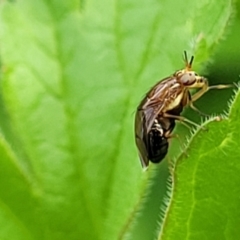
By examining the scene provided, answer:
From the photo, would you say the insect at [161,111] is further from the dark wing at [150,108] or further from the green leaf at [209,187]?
the green leaf at [209,187]

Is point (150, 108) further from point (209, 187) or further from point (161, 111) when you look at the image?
point (209, 187)

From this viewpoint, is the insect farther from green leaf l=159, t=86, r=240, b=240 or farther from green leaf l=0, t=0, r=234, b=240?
green leaf l=159, t=86, r=240, b=240

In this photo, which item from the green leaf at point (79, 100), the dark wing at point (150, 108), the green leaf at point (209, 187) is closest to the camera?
the green leaf at point (209, 187)

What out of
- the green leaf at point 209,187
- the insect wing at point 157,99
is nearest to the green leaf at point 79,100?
the insect wing at point 157,99

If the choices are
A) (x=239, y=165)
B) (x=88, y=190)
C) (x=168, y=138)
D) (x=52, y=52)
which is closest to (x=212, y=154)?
(x=239, y=165)

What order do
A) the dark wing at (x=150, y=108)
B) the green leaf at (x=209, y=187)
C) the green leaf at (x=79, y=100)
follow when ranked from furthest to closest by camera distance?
the green leaf at (x=79, y=100) → the dark wing at (x=150, y=108) → the green leaf at (x=209, y=187)
